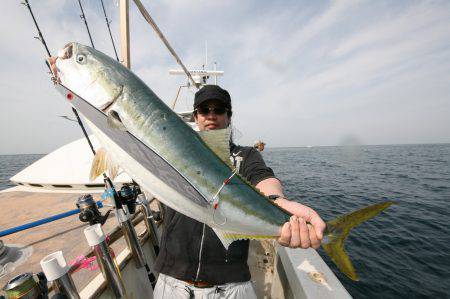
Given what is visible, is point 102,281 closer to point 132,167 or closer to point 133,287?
point 133,287

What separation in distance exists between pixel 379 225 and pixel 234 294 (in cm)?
1105

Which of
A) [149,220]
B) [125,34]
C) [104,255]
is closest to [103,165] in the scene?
[104,255]

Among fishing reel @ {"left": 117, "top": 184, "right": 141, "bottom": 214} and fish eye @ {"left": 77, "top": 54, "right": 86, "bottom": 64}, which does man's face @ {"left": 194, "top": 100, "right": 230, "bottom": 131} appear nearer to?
fish eye @ {"left": 77, "top": 54, "right": 86, "bottom": 64}

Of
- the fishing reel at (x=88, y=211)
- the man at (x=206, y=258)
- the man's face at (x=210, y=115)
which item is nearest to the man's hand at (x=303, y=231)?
the man at (x=206, y=258)

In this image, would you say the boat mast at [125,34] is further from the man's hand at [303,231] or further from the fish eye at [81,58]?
the man's hand at [303,231]

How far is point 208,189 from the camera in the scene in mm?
1802

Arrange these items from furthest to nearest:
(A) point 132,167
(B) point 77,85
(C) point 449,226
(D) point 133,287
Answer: (C) point 449,226 < (D) point 133,287 < (B) point 77,85 < (A) point 132,167

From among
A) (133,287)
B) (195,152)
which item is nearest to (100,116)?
(195,152)

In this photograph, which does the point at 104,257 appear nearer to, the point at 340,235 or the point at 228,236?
the point at 228,236

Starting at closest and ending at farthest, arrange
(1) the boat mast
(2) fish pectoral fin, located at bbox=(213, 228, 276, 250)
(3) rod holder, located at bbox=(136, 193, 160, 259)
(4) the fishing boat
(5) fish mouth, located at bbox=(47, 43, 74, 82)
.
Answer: (5) fish mouth, located at bbox=(47, 43, 74, 82), (2) fish pectoral fin, located at bbox=(213, 228, 276, 250), (4) the fishing boat, (1) the boat mast, (3) rod holder, located at bbox=(136, 193, 160, 259)

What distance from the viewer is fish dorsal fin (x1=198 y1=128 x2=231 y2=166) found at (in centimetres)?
195

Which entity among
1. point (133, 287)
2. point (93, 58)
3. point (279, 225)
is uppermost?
point (93, 58)

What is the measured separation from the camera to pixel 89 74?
1759 millimetres

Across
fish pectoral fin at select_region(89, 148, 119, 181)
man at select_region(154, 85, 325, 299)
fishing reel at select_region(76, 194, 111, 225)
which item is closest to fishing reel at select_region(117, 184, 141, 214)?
fishing reel at select_region(76, 194, 111, 225)
